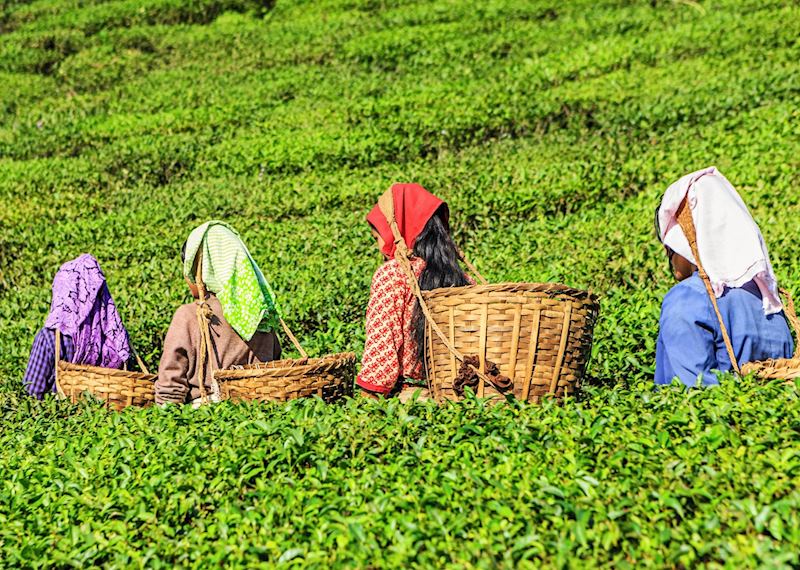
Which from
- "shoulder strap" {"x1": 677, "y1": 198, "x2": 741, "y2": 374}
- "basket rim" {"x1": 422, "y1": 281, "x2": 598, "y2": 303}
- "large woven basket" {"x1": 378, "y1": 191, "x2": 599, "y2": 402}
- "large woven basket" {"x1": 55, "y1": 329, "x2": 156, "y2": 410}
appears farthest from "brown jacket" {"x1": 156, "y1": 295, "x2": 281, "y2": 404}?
"shoulder strap" {"x1": 677, "y1": 198, "x2": 741, "y2": 374}

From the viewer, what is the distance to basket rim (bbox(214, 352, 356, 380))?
173 inches

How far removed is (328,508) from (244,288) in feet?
6.37

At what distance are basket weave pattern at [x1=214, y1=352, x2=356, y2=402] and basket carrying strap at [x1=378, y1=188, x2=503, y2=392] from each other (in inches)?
24.0

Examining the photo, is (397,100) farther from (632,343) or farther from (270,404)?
(270,404)

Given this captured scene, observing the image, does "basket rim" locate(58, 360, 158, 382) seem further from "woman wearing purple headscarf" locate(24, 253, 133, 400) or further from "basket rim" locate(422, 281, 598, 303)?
"basket rim" locate(422, 281, 598, 303)

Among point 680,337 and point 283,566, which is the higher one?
point 680,337

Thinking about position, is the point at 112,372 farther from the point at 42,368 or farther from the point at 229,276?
the point at 229,276

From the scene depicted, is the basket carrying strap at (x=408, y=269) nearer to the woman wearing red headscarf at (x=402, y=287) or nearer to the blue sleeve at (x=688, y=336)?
the woman wearing red headscarf at (x=402, y=287)

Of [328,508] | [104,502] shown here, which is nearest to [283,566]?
[328,508]

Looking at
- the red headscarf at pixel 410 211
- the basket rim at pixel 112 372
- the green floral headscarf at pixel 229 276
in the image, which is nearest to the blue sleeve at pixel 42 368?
the basket rim at pixel 112 372

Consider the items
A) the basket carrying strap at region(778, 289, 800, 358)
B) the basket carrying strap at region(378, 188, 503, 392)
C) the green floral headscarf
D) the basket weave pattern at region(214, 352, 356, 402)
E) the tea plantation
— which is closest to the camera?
the tea plantation

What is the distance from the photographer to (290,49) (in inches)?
682

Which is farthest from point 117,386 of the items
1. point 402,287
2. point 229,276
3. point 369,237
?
point 369,237

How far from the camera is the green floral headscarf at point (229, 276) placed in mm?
4867
